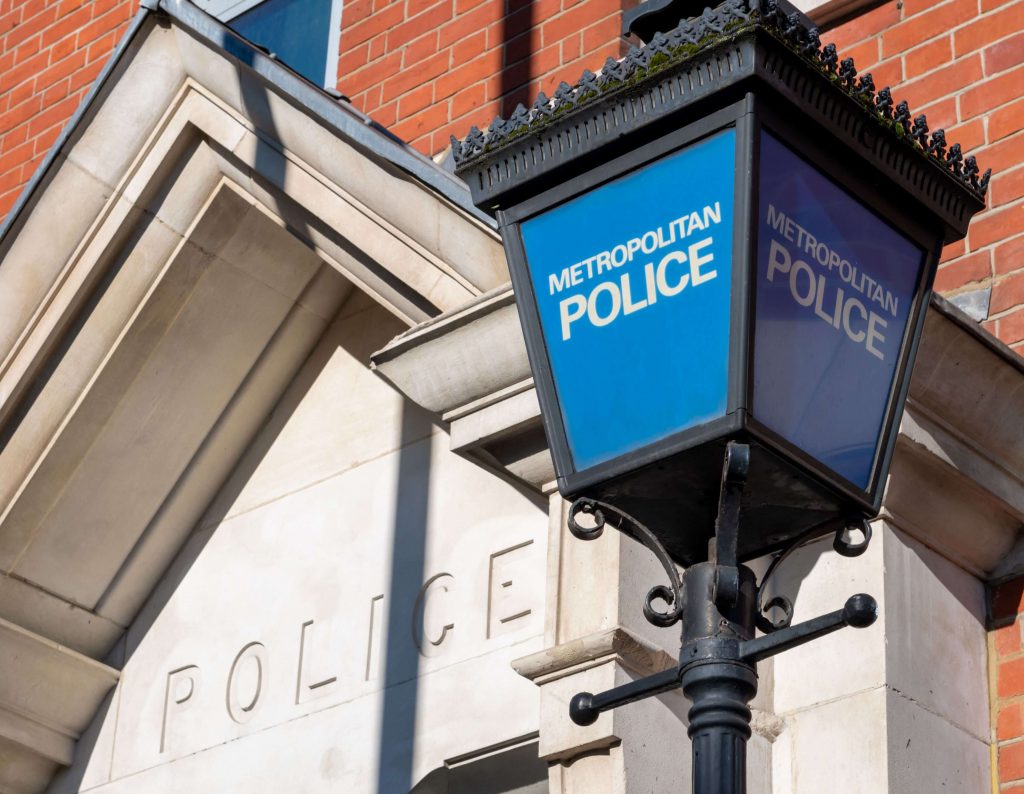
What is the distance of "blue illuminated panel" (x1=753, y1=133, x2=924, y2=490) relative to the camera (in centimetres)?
237

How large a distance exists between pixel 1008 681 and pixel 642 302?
5.92ft

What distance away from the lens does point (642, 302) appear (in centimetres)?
245

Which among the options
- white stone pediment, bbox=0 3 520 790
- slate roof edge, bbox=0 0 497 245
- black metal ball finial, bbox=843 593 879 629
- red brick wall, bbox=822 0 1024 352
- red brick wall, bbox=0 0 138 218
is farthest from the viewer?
red brick wall, bbox=0 0 138 218

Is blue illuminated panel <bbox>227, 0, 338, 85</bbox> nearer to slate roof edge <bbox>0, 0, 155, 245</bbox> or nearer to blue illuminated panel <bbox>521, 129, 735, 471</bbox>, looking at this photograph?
slate roof edge <bbox>0, 0, 155, 245</bbox>

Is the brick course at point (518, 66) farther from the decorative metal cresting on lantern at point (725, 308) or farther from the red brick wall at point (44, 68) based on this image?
the decorative metal cresting on lantern at point (725, 308)

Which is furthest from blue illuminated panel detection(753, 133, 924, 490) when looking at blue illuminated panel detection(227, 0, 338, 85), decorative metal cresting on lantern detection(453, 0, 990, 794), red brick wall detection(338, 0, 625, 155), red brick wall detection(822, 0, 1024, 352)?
blue illuminated panel detection(227, 0, 338, 85)

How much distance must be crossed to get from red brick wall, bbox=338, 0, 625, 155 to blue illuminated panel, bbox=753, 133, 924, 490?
9.14 feet

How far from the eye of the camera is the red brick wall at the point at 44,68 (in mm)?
7223

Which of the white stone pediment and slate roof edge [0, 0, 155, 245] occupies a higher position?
slate roof edge [0, 0, 155, 245]

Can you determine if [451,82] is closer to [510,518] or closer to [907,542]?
[510,518]

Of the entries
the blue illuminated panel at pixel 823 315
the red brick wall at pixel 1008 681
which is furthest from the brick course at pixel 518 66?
the blue illuminated panel at pixel 823 315

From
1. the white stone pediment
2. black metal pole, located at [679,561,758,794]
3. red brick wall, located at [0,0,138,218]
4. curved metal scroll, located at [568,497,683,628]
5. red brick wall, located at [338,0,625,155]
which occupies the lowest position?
black metal pole, located at [679,561,758,794]

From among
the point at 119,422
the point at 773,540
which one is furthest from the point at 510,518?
the point at 773,540

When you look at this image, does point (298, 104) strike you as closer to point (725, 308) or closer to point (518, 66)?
point (518, 66)
